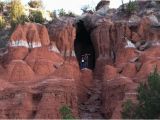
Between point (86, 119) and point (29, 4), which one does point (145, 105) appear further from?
point (29, 4)

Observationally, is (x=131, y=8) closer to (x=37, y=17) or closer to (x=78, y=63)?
(x=78, y=63)

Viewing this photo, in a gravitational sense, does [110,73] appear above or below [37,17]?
below

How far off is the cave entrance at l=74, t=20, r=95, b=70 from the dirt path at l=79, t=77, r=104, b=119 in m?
6.67

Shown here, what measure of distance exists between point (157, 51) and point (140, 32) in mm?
5645

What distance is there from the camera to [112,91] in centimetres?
6091

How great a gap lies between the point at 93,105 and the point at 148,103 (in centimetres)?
1678

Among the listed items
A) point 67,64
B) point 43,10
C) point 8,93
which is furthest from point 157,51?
point 43,10

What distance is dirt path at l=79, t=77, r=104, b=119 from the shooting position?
60.3 meters

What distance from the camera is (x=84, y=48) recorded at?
75.4m

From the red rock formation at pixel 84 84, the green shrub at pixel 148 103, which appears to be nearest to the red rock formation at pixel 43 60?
the red rock formation at pixel 84 84

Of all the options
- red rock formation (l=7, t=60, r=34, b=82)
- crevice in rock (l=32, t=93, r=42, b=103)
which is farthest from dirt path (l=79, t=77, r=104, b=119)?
red rock formation (l=7, t=60, r=34, b=82)

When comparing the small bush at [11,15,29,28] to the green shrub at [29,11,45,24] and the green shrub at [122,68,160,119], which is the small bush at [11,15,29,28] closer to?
the green shrub at [29,11,45,24]

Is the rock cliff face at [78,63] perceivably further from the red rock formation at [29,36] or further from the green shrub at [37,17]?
the green shrub at [37,17]

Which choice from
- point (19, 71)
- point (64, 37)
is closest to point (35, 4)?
point (64, 37)
